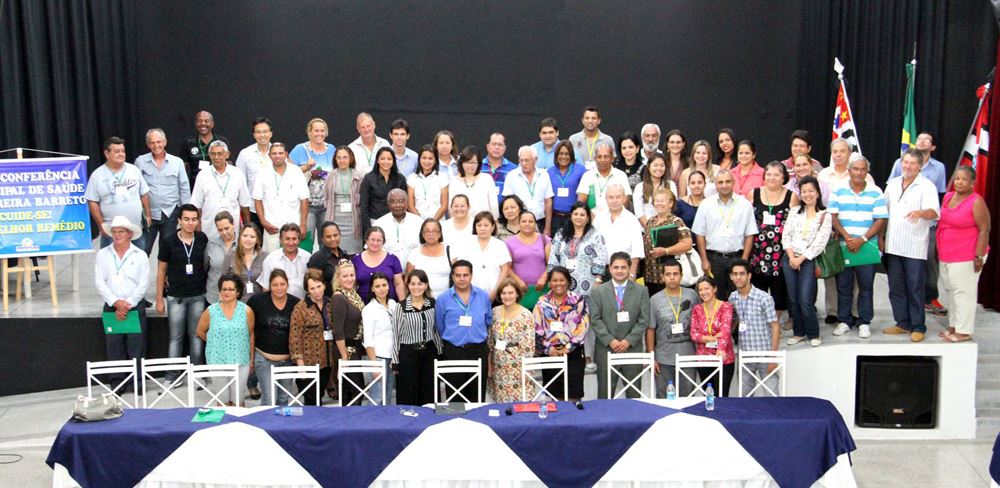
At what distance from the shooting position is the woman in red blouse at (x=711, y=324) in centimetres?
709

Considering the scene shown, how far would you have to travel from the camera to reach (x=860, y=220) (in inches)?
308

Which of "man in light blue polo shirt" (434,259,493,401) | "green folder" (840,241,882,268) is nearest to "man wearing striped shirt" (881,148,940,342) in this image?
"green folder" (840,241,882,268)

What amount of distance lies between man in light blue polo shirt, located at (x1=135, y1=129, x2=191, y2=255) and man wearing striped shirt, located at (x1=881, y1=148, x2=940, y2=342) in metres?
5.51

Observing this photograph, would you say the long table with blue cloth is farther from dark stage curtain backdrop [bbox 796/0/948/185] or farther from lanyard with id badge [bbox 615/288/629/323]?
dark stage curtain backdrop [bbox 796/0/948/185]

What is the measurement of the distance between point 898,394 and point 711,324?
5.50ft

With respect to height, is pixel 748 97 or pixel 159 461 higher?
pixel 748 97

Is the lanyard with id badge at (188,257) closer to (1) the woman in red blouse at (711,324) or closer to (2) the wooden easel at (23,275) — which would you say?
(2) the wooden easel at (23,275)

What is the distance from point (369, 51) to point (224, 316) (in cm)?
531

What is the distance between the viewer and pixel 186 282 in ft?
25.7

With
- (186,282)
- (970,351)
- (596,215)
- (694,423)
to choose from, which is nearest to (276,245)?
(186,282)

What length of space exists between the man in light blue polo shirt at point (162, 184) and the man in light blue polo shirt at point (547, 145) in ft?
9.62

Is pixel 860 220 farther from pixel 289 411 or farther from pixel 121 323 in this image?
pixel 121 323

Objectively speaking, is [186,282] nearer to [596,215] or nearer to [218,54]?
[596,215]

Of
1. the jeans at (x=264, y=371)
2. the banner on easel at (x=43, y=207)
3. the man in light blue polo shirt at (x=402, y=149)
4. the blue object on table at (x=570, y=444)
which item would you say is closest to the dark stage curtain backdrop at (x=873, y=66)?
the man in light blue polo shirt at (x=402, y=149)
